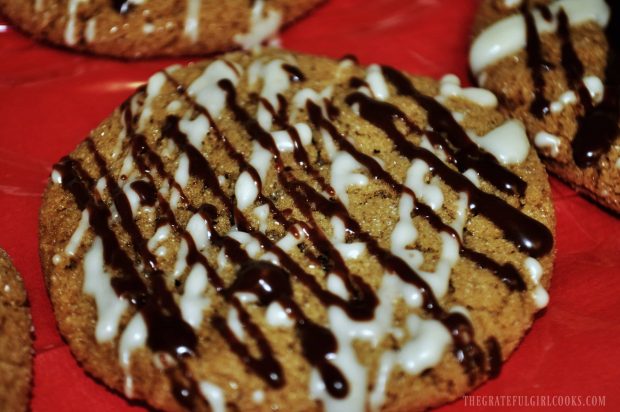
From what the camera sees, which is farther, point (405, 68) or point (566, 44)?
point (405, 68)

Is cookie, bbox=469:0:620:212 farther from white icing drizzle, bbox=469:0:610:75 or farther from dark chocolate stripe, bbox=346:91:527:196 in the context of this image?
dark chocolate stripe, bbox=346:91:527:196

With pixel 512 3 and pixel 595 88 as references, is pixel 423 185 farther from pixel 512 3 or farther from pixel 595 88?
pixel 512 3

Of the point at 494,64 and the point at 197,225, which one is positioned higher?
the point at 494,64

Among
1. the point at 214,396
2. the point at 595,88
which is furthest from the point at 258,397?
the point at 595,88

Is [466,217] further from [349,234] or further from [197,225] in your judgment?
[197,225]

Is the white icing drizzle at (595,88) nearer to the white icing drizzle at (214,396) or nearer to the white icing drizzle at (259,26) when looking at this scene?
the white icing drizzle at (259,26)

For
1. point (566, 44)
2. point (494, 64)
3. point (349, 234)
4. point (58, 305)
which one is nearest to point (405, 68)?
point (494, 64)

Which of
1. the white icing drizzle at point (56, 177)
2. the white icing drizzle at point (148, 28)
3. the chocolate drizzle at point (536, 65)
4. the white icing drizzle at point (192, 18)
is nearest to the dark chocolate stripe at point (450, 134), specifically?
the chocolate drizzle at point (536, 65)
